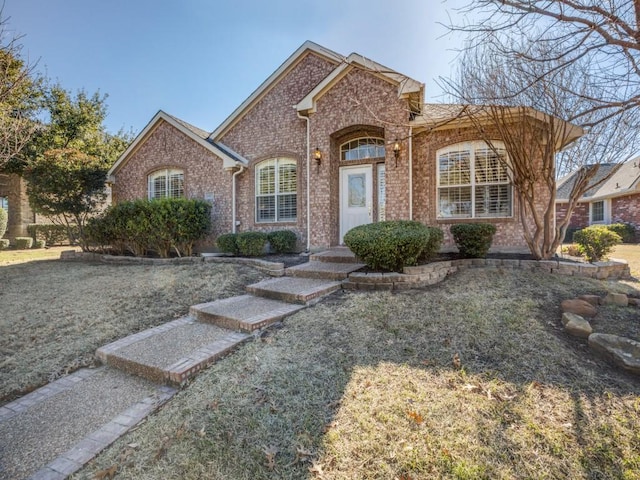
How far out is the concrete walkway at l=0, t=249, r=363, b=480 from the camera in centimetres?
257

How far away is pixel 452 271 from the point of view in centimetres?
674

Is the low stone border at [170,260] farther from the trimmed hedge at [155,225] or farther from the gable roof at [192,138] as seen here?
the gable roof at [192,138]

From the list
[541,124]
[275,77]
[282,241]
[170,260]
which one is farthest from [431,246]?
[275,77]

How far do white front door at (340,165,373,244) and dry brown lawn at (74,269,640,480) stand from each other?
18.8 ft

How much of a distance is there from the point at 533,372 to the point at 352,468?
2.21 meters

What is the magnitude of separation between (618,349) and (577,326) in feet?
1.76

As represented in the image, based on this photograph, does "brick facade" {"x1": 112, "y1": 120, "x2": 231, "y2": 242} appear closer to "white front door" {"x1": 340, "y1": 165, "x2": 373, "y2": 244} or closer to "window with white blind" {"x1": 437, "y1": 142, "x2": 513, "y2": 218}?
"white front door" {"x1": 340, "y1": 165, "x2": 373, "y2": 244}

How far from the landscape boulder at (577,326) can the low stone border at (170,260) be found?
5318 millimetres

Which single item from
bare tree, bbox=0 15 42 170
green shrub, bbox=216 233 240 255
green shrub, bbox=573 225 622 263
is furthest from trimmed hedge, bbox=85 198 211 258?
green shrub, bbox=573 225 622 263

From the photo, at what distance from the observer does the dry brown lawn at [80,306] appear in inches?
161

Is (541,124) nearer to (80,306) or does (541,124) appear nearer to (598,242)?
(598,242)

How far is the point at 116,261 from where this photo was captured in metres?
10.2

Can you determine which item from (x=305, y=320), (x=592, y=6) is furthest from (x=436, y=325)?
(x=592, y=6)

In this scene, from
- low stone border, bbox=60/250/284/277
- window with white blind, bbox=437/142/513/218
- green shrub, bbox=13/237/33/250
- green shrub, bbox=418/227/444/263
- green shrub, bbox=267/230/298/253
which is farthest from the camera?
green shrub, bbox=13/237/33/250
